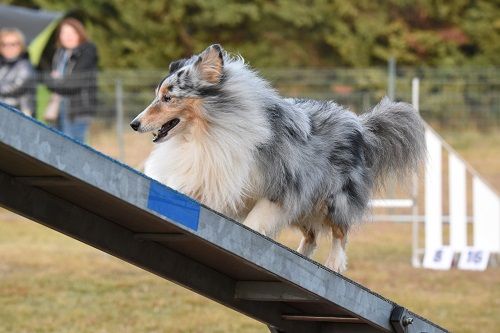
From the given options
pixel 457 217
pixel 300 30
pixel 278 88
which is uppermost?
pixel 300 30

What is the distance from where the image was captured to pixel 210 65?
14.7 ft

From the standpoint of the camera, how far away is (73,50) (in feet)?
40.9

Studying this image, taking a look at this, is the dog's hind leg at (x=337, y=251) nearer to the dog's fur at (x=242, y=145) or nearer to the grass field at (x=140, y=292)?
the dog's fur at (x=242, y=145)

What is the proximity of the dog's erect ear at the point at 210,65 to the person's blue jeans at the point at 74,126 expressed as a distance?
828 cm

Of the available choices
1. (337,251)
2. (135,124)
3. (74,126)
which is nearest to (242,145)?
(135,124)

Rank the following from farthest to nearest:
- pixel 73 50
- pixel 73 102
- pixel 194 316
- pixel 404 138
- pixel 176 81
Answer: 1. pixel 73 102
2. pixel 73 50
3. pixel 194 316
4. pixel 404 138
5. pixel 176 81

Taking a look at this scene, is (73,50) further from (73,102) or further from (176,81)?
(176,81)

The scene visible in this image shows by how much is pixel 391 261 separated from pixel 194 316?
3.00 m

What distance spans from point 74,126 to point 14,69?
93 cm

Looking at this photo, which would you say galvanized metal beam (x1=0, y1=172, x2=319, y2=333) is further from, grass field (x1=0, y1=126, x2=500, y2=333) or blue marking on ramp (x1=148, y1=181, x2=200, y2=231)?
grass field (x1=0, y1=126, x2=500, y2=333)

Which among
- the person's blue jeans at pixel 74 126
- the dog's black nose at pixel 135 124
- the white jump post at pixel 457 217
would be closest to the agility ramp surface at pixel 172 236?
the dog's black nose at pixel 135 124

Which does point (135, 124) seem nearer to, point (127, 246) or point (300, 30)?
point (127, 246)

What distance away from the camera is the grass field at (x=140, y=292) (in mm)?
6992

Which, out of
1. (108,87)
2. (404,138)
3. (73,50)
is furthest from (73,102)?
(404,138)
